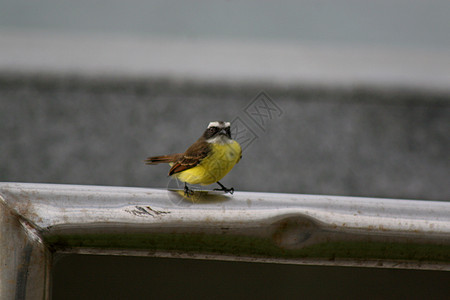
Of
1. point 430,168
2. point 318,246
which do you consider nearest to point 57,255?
point 318,246

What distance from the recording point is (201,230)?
9.9 inches

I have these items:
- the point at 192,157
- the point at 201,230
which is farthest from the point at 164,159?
the point at 201,230

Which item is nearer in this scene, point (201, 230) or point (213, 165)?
point (201, 230)

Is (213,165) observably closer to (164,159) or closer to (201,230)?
(164,159)

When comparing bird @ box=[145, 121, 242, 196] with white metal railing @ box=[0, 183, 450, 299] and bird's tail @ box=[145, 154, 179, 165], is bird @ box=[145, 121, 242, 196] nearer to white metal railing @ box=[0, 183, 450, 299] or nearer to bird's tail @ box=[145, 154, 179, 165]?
bird's tail @ box=[145, 154, 179, 165]

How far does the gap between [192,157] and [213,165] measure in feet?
0.09

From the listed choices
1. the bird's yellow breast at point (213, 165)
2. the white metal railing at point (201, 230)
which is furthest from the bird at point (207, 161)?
the white metal railing at point (201, 230)

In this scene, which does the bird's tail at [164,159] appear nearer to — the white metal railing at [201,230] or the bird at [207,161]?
the bird at [207,161]

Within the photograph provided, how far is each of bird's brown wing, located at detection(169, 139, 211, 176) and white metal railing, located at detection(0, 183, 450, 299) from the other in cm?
28

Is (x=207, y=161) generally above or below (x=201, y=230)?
above

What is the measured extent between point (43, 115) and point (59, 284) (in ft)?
2.94

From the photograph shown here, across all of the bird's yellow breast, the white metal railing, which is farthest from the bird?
the white metal railing

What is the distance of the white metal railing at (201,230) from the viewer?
24cm

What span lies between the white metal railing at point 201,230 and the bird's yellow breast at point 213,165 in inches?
10.9
